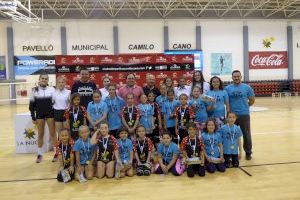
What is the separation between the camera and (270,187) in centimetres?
435

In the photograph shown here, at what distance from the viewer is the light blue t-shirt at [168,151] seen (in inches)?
200

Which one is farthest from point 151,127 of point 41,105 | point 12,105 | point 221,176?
point 12,105

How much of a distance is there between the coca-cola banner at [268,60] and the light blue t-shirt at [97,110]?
17093 mm

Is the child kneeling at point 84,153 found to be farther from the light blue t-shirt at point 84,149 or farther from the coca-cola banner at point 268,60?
the coca-cola banner at point 268,60

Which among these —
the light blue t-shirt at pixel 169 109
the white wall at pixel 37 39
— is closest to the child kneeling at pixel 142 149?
the light blue t-shirt at pixel 169 109

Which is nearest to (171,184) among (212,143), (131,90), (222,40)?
Result: (212,143)

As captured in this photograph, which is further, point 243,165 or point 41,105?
point 41,105

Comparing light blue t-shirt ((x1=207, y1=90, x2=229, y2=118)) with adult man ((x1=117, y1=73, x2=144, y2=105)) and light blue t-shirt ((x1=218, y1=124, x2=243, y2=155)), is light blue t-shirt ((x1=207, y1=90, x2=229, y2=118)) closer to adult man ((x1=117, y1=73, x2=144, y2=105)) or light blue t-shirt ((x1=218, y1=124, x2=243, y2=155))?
light blue t-shirt ((x1=218, y1=124, x2=243, y2=155))

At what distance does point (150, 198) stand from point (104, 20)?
673 inches

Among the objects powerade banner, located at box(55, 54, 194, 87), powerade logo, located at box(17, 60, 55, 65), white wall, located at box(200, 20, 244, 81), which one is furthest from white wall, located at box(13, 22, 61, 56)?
powerade banner, located at box(55, 54, 194, 87)

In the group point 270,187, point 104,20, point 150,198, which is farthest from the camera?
point 104,20

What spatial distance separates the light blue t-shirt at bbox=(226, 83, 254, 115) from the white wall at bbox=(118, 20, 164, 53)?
14.7m

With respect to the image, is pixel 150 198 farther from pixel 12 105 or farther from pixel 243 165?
pixel 12 105

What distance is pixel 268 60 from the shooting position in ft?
69.1
